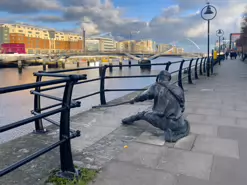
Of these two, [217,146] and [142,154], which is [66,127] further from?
[217,146]

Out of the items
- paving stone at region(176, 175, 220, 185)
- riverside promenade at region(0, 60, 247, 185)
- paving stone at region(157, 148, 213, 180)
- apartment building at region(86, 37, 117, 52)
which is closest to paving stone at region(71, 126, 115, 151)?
riverside promenade at region(0, 60, 247, 185)

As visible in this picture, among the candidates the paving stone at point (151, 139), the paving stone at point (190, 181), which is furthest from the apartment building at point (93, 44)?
the paving stone at point (190, 181)

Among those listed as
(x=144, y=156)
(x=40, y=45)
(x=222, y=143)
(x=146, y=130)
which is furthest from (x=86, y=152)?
(x=40, y=45)

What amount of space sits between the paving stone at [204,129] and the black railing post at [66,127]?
93.0 inches

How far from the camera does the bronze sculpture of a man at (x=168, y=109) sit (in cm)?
362

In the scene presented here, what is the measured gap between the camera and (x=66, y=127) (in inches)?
97.7

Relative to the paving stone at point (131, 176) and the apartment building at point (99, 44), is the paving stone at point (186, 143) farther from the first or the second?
the apartment building at point (99, 44)

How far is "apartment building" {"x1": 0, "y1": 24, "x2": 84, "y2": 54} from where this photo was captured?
440ft

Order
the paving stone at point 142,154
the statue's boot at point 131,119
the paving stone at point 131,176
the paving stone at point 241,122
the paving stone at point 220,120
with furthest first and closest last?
the paving stone at point 220,120
the paving stone at point 241,122
the statue's boot at point 131,119
the paving stone at point 142,154
the paving stone at point 131,176

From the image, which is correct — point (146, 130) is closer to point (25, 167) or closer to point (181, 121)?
point (181, 121)

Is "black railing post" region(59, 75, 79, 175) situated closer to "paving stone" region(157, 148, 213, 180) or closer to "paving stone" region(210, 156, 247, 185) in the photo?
"paving stone" region(157, 148, 213, 180)

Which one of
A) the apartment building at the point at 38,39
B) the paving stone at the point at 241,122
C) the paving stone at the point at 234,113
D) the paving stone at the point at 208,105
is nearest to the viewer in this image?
the paving stone at the point at 241,122

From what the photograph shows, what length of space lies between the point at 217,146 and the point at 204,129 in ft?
2.73

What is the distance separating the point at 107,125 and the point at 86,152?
1.30 metres
